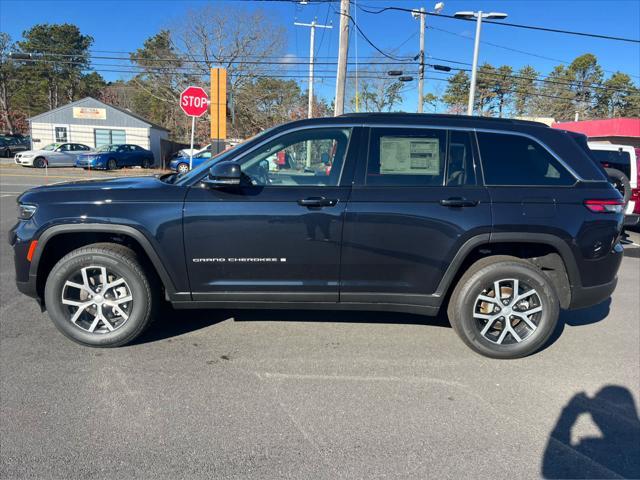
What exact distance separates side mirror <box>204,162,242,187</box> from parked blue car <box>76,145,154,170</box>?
26.2 meters

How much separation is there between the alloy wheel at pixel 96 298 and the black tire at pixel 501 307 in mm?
2696

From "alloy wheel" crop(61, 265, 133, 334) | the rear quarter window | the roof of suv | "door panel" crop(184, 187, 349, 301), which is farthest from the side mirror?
the rear quarter window

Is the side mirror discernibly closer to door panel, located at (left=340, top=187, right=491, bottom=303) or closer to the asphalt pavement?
door panel, located at (left=340, top=187, right=491, bottom=303)

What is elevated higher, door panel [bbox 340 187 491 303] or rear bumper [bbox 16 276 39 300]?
door panel [bbox 340 187 491 303]

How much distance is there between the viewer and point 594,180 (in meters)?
3.54

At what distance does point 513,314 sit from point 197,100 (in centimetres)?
974

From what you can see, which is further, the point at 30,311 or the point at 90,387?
the point at 30,311

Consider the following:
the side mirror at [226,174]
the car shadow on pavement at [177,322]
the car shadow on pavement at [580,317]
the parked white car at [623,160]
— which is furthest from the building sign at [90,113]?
the car shadow on pavement at [580,317]

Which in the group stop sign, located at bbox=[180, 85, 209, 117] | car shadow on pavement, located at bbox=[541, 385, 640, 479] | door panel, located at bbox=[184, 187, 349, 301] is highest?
stop sign, located at bbox=[180, 85, 209, 117]

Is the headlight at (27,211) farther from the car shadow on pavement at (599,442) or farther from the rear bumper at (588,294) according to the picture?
the rear bumper at (588,294)

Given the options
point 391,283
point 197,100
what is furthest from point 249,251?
point 197,100

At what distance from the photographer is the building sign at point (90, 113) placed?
3453 cm

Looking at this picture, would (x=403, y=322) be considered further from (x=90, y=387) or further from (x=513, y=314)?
(x=90, y=387)

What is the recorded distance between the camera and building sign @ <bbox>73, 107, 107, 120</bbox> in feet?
113
